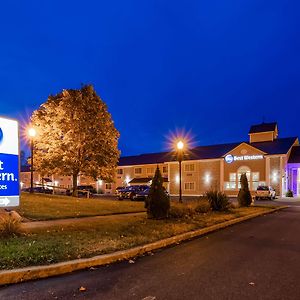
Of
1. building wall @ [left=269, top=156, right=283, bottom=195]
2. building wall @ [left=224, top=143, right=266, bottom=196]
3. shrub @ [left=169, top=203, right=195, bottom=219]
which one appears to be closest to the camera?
shrub @ [left=169, top=203, right=195, bottom=219]

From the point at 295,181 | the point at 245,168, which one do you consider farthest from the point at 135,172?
the point at 295,181

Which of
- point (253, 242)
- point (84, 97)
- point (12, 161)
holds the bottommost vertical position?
point (253, 242)

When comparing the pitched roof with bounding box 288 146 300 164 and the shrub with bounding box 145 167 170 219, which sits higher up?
the pitched roof with bounding box 288 146 300 164

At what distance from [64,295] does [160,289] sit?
1.54 meters

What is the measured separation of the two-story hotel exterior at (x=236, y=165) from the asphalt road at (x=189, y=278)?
40138mm

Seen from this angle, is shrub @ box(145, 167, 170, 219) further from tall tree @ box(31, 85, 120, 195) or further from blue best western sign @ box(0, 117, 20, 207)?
tall tree @ box(31, 85, 120, 195)

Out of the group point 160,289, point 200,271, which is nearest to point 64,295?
point 160,289

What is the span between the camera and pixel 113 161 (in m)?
34.8

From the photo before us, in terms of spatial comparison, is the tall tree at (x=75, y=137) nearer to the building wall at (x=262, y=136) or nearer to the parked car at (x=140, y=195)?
the parked car at (x=140, y=195)

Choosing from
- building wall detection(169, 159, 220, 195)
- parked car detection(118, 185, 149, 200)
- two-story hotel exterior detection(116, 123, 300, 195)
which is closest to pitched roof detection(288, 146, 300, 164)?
two-story hotel exterior detection(116, 123, 300, 195)

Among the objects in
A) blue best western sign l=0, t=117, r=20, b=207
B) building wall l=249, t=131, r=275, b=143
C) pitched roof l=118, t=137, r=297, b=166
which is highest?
building wall l=249, t=131, r=275, b=143

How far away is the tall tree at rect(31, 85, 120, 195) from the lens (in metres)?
32.8

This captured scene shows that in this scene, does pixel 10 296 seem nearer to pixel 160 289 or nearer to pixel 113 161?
pixel 160 289

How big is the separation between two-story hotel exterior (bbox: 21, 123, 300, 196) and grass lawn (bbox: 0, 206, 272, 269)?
122 ft
